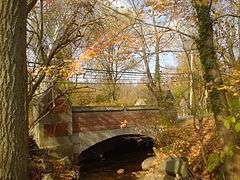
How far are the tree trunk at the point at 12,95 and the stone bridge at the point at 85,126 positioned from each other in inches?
336

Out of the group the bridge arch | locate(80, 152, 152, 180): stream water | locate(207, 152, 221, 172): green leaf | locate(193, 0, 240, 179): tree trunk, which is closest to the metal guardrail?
the bridge arch

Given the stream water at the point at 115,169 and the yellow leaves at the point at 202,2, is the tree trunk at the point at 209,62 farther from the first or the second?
the stream water at the point at 115,169

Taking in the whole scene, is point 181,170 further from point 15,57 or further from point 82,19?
point 15,57

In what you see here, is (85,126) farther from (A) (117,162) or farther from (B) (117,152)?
(B) (117,152)

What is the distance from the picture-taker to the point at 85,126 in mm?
14555

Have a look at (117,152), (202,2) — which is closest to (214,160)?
(202,2)

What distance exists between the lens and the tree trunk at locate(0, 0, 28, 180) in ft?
12.8

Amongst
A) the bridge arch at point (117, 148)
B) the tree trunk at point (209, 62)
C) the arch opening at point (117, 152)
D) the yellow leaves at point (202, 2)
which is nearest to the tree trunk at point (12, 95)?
the yellow leaves at point (202, 2)

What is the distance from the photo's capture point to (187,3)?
973cm

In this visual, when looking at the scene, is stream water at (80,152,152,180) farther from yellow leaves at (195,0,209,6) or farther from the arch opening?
yellow leaves at (195,0,209,6)

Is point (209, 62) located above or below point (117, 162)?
above

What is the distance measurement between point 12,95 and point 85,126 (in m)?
10.7

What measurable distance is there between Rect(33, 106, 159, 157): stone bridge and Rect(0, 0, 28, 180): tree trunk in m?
8.53

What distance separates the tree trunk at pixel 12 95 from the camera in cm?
391
